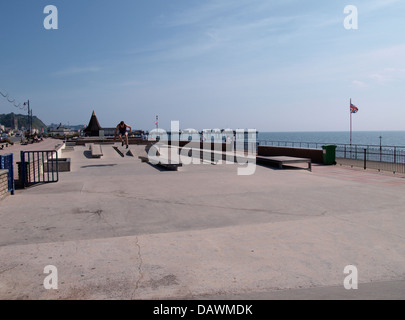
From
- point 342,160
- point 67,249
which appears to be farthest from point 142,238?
point 342,160

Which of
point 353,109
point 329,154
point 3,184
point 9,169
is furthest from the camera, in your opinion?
point 353,109

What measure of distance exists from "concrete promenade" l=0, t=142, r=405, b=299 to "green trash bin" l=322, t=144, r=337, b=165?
999cm

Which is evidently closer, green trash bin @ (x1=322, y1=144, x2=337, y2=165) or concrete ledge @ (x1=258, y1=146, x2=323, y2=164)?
green trash bin @ (x1=322, y1=144, x2=337, y2=165)

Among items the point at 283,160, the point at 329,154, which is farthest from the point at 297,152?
the point at 283,160

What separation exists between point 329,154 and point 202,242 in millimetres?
17141

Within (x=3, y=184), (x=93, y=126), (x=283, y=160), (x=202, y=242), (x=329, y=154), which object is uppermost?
(x=93, y=126)

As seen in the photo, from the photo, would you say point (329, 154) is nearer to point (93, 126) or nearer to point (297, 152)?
point (297, 152)

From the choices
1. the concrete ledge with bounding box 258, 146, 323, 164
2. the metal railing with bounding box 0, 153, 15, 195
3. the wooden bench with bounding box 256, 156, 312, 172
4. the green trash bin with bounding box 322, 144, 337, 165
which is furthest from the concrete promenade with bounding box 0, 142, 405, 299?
the concrete ledge with bounding box 258, 146, 323, 164

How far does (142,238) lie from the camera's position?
622 cm

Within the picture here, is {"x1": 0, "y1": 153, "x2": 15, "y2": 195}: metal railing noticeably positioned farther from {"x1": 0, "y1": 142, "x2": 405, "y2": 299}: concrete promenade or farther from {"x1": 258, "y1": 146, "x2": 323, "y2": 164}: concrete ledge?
{"x1": 258, "y1": 146, "x2": 323, "y2": 164}: concrete ledge

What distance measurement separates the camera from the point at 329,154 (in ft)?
69.4

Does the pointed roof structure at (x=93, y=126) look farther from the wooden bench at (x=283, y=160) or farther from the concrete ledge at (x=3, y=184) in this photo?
the concrete ledge at (x=3, y=184)

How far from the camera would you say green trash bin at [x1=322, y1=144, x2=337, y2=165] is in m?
21.1

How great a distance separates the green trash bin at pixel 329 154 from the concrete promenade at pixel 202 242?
9.99 meters
